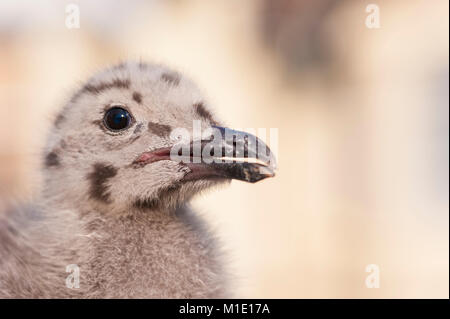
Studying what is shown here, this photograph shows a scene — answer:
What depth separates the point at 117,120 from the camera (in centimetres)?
221

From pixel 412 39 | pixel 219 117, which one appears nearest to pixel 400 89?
pixel 412 39

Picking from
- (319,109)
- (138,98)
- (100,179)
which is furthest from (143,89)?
(319,109)

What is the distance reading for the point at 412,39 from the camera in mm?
6398

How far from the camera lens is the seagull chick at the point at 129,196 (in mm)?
2133

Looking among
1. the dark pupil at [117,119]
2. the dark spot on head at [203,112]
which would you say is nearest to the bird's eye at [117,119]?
the dark pupil at [117,119]

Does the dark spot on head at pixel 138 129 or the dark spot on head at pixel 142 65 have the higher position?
the dark spot on head at pixel 142 65

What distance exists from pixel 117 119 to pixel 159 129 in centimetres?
15

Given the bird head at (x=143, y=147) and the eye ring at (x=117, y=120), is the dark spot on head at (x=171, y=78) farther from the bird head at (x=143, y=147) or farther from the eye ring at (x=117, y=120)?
the eye ring at (x=117, y=120)

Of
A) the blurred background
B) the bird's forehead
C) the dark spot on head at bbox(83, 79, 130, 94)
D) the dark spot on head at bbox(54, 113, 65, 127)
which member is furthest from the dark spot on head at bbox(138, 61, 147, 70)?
the blurred background

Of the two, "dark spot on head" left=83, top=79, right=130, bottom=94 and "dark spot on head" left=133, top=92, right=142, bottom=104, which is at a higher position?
"dark spot on head" left=83, top=79, right=130, bottom=94

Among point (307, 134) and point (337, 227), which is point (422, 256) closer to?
point (337, 227)

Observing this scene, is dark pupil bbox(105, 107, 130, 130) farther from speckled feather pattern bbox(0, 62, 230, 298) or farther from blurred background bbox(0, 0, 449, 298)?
blurred background bbox(0, 0, 449, 298)

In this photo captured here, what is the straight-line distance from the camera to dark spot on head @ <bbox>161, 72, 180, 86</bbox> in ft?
7.59

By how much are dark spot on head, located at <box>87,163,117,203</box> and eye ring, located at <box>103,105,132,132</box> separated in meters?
0.13
